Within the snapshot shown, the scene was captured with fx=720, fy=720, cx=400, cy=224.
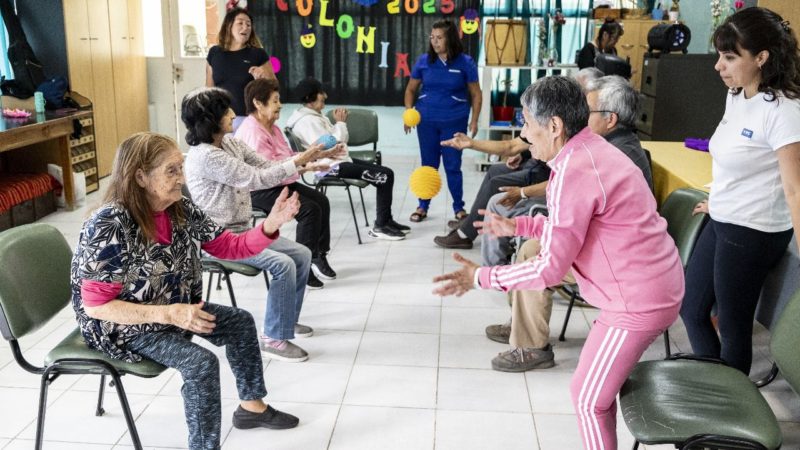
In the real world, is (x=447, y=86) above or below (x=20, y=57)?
below

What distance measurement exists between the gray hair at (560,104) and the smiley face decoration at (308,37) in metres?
5.88

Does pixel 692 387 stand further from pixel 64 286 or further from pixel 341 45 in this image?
pixel 341 45

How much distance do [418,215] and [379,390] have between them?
8.84 ft

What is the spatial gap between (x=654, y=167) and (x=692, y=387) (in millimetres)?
1930

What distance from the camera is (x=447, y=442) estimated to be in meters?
2.52

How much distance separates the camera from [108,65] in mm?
6695

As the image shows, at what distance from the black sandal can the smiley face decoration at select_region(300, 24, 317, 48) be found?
2805 millimetres

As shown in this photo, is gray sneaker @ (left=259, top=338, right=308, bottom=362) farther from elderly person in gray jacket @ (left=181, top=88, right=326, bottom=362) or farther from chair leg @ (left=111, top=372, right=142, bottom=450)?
chair leg @ (left=111, top=372, right=142, bottom=450)


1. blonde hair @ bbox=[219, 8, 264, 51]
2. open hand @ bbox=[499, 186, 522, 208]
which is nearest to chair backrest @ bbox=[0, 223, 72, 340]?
open hand @ bbox=[499, 186, 522, 208]

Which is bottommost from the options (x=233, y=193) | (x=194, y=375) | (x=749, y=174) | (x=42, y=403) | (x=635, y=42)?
(x=42, y=403)

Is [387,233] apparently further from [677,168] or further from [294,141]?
[677,168]

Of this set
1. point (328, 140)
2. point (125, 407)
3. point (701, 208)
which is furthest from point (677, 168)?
point (125, 407)

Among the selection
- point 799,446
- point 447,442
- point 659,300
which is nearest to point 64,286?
point 447,442

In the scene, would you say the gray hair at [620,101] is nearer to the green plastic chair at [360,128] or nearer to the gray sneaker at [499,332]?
the gray sneaker at [499,332]
